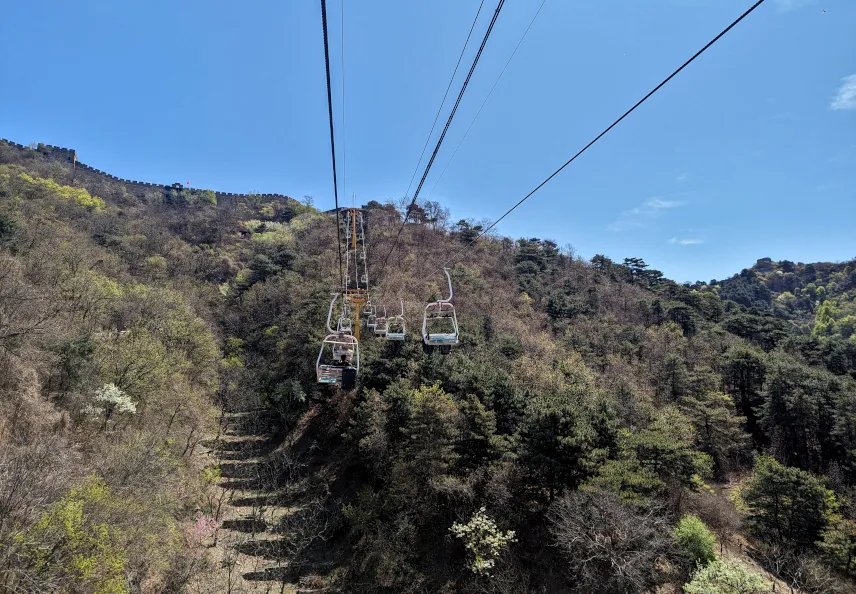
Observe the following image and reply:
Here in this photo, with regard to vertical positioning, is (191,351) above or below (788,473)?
above

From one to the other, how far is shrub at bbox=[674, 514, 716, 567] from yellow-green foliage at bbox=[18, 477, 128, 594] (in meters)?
18.3

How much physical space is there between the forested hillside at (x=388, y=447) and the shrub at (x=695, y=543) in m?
0.07

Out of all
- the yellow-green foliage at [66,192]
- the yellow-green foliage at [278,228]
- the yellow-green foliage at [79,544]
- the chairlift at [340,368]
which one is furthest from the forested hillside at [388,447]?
the yellow-green foliage at [278,228]

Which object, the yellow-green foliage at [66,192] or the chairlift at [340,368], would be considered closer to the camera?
the chairlift at [340,368]

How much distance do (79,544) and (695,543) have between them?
777 inches

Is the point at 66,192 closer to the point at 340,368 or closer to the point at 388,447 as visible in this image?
the point at 388,447

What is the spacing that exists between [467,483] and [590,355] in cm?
1886

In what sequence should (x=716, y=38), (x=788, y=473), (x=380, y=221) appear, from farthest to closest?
1. (x=380, y=221)
2. (x=788, y=473)
3. (x=716, y=38)

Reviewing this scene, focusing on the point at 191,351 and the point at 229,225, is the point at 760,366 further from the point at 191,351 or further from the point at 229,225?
the point at 229,225

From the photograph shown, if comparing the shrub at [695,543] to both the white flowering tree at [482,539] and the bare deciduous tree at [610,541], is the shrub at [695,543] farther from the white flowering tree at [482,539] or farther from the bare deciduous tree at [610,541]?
the white flowering tree at [482,539]

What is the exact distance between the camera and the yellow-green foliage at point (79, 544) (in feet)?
27.6

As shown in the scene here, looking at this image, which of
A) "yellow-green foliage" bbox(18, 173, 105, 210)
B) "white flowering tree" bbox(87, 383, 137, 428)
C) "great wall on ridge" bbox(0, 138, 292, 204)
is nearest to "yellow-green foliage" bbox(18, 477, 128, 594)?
"white flowering tree" bbox(87, 383, 137, 428)

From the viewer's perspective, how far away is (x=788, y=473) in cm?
1906

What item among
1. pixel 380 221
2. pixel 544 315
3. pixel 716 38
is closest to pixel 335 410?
pixel 544 315
